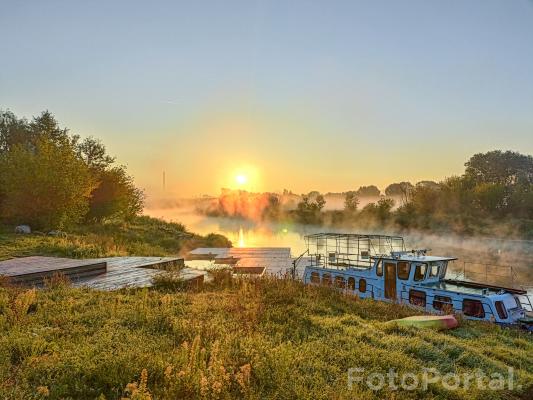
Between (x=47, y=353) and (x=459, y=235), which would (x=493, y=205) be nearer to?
(x=459, y=235)

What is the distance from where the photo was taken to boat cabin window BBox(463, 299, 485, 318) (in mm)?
16328

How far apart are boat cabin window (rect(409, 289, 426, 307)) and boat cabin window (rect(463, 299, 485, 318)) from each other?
1.72 m

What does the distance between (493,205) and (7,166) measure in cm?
7662

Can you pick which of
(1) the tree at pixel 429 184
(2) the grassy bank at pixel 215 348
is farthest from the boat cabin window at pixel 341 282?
(1) the tree at pixel 429 184

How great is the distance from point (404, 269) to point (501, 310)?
419cm

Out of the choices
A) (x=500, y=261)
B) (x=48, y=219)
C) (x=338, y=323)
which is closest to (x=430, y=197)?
(x=500, y=261)

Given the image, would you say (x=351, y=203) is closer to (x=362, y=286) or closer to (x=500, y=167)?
(x=500, y=167)

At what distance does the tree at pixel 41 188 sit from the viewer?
106 feet

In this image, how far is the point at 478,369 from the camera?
7617 millimetres

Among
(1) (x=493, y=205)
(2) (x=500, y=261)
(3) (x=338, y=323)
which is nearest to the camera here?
(3) (x=338, y=323)

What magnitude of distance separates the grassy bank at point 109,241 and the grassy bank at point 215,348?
10.5m

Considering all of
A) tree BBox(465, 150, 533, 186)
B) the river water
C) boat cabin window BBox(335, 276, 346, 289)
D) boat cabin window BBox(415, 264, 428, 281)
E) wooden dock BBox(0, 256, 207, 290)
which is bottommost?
the river water

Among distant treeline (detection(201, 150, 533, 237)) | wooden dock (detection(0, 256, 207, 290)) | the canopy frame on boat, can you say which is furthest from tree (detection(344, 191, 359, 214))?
wooden dock (detection(0, 256, 207, 290))

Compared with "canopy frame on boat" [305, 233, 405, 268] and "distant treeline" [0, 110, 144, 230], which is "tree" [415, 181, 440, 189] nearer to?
"canopy frame on boat" [305, 233, 405, 268]
